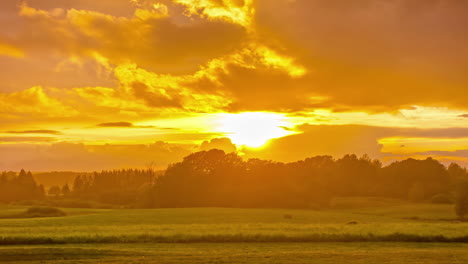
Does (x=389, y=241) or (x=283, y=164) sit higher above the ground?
(x=283, y=164)

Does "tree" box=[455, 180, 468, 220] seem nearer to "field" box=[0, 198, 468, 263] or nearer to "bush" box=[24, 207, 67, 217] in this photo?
"field" box=[0, 198, 468, 263]

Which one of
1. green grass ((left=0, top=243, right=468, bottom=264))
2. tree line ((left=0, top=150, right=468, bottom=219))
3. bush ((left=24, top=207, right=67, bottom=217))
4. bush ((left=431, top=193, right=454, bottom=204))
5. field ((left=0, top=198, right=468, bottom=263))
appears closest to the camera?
green grass ((left=0, top=243, right=468, bottom=264))

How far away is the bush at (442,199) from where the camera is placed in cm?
13475

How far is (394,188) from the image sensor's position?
158875mm

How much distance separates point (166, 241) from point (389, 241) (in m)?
19.1

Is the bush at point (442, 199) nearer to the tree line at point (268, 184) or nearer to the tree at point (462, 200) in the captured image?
the tree line at point (268, 184)

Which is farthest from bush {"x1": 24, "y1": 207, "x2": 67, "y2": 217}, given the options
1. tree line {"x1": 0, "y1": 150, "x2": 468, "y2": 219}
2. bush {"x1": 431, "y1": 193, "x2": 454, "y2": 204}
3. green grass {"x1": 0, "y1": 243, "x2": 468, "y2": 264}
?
bush {"x1": 431, "y1": 193, "x2": 454, "y2": 204}

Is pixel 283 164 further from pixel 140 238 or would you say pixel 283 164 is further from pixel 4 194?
pixel 4 194

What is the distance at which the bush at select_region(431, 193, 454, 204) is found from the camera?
13475 centimetres

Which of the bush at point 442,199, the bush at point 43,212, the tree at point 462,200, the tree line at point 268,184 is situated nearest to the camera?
the tree at point 462,200

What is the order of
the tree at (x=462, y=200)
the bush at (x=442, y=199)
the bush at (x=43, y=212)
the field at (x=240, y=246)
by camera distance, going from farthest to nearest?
the bush at (x=442, y=199)
the bush at (x=43, y=212)
the tree at (x=462, y=200)
the field at (x=240, y=246)

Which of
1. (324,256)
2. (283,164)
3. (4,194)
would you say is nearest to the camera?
(324,256)

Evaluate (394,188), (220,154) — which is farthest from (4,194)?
(394,188)

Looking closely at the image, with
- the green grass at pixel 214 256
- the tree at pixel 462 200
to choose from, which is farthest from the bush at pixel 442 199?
the green grass at pixel 214 256
